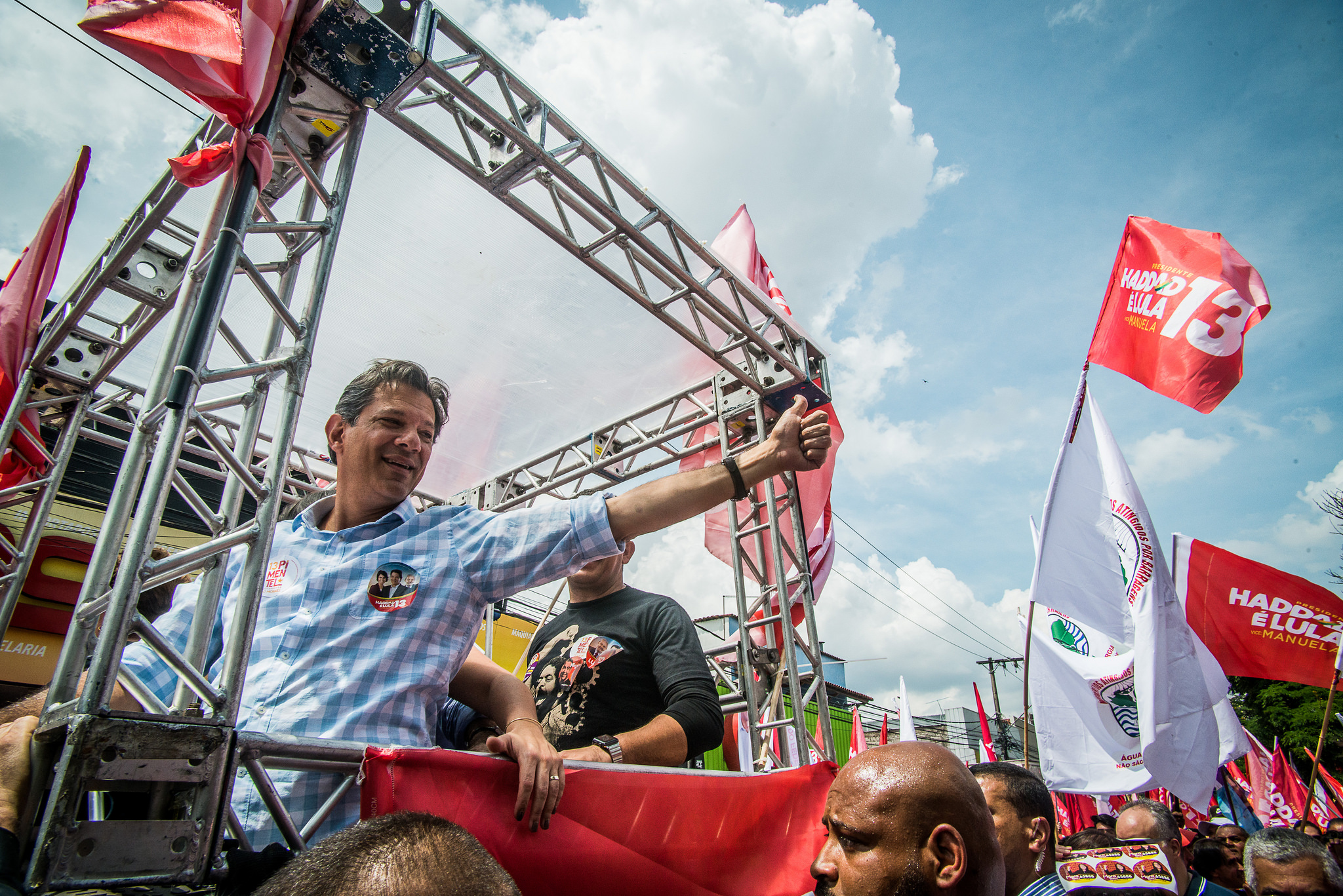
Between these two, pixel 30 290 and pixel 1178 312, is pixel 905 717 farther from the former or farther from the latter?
pixel 30 290

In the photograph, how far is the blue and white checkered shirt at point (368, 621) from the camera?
4.87 ft

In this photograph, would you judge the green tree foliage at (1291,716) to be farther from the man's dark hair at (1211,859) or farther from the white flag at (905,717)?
the man's dark hair at (1211,859)

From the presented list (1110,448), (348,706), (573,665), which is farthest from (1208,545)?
(348,706)

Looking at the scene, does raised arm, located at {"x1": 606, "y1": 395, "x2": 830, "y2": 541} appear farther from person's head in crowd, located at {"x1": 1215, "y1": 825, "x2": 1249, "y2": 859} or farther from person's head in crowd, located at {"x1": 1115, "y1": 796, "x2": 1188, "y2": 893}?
person's head in crowd, located at {"x1": 1215, "y1": 825, "x2": 1249, "y2": 859}

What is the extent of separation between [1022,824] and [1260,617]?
5311 millimetres

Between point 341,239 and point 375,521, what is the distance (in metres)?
3.04

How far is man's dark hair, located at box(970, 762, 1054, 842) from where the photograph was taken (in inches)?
109

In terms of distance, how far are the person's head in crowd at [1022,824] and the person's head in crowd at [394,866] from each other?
252 centimetres

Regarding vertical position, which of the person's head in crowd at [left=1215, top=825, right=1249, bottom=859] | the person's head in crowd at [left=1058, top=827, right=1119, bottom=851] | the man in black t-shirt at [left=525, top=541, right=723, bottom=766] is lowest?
the person's head in crowd at [left=1215, top=825, right=1249, bottom=859]

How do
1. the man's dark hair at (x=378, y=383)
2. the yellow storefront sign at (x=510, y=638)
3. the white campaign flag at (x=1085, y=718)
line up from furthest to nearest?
the yellow storefront sign at (x=510, y=638), the white campaign flag at (x=1085, y=718), the man's dark hair at (x=378, y=383)

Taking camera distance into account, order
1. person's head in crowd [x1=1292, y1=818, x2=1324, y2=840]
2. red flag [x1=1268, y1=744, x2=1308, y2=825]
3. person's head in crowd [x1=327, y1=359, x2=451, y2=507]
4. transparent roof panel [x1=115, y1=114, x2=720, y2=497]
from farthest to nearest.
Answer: red flag [x1=1268, y1=744, x2=1308, y2=825]
person's head in crowd [x1=1292, y1=818, x2=1324, y2=840]
transparent roof panel [x1=115, y1=114, x2=720, y2=497]
person's head in crowd [x1=327, y1=359, x2=451, y2=507]

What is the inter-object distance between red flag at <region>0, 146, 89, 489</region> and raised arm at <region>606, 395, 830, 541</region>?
4176 mm

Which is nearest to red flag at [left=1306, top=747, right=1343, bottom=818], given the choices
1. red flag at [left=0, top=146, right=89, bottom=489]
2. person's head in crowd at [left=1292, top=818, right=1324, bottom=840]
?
person's head in crowd at [left=1292, top=818, right=1324, bottom=840]

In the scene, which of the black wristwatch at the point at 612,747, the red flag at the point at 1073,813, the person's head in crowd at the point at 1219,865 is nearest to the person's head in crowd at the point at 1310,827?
the red flag at the point at 1073,813
